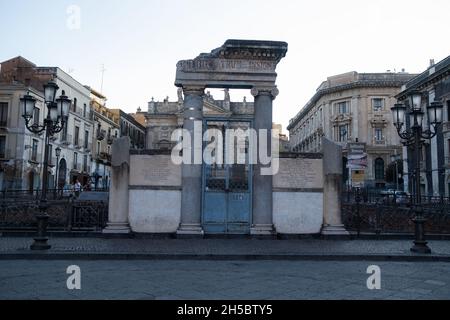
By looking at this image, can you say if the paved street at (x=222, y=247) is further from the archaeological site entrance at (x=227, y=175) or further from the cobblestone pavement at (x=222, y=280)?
the archaeological site entrance at (x=227, y=175)

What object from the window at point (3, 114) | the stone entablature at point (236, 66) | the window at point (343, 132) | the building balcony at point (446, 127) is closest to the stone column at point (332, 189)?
the stone entablature at point (236, 66)

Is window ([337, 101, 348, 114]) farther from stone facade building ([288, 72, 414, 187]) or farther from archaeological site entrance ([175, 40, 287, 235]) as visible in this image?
archaeological site entrance ([175, 40, 287, 235])

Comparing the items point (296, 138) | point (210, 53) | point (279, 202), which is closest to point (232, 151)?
point (279, 202)

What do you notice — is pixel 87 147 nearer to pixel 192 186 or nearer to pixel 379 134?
pixel 379 134

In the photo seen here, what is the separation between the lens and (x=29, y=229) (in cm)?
1287

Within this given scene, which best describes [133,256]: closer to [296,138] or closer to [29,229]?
[29,229]

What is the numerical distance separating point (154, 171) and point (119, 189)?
1.14m

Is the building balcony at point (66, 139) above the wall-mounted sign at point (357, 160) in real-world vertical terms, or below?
above

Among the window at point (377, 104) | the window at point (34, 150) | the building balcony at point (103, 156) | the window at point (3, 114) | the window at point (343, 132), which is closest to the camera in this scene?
the window at point (3, 114)

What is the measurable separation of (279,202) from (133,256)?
16.6 feet

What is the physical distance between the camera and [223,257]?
9.46 metres

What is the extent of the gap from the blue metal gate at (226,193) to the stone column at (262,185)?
227 mm

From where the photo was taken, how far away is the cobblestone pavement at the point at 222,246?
988cm

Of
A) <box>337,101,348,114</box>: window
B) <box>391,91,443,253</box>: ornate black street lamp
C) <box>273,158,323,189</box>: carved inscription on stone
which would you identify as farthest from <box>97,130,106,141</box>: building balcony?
<box>391,91,443,253</box>: ornate black street lamp
